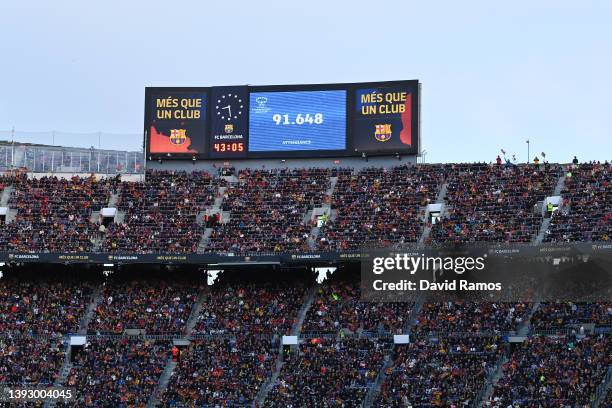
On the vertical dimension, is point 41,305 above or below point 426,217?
below

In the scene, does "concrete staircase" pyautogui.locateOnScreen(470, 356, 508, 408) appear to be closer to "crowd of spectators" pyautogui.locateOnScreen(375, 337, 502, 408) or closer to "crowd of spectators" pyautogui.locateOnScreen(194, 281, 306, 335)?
"crowd of spectators" pyautogui.locateOnScreen(375, 337, 502, 408)

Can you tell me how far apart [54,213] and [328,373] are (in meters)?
21.0

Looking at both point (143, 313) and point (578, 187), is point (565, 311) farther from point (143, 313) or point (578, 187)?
point (143, 313)

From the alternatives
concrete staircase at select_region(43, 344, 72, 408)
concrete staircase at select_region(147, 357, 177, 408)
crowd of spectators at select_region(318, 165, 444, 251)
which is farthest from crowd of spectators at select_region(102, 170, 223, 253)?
crowd of spectators at select_region(318, 165, 444, 251)

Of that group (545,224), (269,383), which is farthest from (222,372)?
Answer: (545,224)

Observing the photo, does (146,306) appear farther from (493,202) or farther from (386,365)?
(493,202)

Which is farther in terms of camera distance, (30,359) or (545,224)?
(545,224)

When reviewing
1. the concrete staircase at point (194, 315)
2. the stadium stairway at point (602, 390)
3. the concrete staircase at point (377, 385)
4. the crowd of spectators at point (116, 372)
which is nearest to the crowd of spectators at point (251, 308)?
the concrete staircase at point (194, 315)

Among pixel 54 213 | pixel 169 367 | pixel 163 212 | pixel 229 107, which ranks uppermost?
pixel 229 107

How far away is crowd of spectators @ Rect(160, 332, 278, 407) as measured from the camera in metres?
62.2

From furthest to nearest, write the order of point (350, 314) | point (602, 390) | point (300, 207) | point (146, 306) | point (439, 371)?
1. point (300, 207)
2. point (146, 306)
3. point (350, 314)
4. point (439, 371)
5. point (602, 390)

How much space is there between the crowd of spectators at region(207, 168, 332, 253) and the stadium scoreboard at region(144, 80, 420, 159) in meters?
1.83

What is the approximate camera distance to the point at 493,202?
2731 inches

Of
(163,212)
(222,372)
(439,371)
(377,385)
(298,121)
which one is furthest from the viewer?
(298,121)
